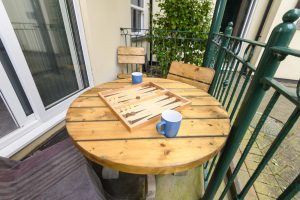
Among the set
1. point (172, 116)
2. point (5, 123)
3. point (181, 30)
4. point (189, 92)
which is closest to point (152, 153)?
point (172, 116)

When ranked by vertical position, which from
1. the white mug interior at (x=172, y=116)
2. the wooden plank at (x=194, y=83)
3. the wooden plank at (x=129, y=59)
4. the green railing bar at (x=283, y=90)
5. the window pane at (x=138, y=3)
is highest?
the window pane at (x=138, y=3)

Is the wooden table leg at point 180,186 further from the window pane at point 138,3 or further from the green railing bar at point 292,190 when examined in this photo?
the window pane at point 138,3

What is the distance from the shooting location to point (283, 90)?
1.62 feet

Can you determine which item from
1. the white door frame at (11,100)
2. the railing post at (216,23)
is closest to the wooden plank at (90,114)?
the white door frame at (11,100)

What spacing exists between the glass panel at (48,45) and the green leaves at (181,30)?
1.77 meters

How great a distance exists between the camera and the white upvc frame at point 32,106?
3.74 feet

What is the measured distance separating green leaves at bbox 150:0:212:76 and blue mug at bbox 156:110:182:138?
2.49 meters

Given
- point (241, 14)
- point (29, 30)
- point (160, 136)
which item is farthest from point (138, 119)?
point (241, 14)

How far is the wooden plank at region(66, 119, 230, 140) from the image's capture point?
729 mm

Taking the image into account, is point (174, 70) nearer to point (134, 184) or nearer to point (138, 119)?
point (138, 119)

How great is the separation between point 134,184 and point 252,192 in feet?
3.33

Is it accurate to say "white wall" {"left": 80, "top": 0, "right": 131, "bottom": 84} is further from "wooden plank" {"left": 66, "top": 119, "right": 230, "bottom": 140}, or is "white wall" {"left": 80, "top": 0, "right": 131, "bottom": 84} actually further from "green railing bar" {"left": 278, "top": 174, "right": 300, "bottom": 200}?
"green railing bar" {"left": 278, "top": 174, "right": 300, "bottom": 200}

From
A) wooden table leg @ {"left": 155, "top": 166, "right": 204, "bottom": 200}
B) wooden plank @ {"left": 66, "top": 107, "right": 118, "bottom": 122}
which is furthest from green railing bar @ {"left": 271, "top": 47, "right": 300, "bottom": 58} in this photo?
wooden table leg @ {"left": 155, "top": 166, "right": 204, "bottom": 200}

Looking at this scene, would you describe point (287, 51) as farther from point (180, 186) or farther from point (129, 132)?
point (180, 186)
